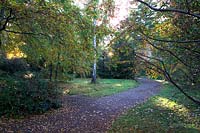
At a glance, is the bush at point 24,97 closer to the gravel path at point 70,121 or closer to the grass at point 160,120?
the gravel path at point 70,121

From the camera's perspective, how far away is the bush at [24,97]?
9789 millimetres

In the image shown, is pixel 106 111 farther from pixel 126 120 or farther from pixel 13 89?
pixel 13 89

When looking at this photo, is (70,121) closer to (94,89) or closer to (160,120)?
(160,120)

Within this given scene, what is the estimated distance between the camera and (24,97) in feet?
33.7

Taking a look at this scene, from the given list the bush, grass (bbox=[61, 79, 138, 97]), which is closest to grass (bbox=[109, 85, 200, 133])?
the bush

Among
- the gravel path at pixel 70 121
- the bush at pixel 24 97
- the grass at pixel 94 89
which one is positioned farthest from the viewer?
the grass at pixel 94 89

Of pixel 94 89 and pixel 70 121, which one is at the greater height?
pixel 94 89

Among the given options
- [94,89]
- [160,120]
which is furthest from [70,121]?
[94,89]

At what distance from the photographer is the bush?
9789 millimetres

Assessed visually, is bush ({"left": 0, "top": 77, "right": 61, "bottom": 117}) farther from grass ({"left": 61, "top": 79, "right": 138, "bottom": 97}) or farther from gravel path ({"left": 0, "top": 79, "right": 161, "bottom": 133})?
grass ({"left": 61, "top": 79, "right": 138, "bottom": 97})

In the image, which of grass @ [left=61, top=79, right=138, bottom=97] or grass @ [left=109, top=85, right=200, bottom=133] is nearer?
grass @ [left=109, top=85, right=200, bottom=133]

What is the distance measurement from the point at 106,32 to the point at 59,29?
58.5 inches

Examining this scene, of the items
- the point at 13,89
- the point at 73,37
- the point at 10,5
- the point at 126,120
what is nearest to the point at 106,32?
the point at 73,37

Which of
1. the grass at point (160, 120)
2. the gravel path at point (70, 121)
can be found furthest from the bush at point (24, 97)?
the grass at point (160, 120)
